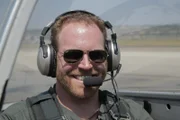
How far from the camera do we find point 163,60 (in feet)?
9.45

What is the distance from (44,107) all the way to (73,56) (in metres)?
0.29

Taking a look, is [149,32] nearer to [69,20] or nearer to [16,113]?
[69,20]

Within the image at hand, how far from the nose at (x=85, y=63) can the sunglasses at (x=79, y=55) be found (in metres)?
0.02

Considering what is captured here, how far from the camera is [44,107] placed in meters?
2.12

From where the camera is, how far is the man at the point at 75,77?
210 centimetres

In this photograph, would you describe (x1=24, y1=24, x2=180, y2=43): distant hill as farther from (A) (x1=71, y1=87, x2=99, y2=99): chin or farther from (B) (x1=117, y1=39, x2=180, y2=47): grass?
(A) (x1=71, y1=87, x2=99, y2=99): chin

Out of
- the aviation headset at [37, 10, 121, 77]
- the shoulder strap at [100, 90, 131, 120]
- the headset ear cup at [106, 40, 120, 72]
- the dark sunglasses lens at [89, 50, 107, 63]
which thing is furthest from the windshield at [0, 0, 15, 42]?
the shoulder strap at [100, 90, 131, 120]

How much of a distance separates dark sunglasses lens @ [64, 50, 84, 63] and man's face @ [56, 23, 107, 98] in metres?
0.02

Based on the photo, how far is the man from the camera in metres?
2.10

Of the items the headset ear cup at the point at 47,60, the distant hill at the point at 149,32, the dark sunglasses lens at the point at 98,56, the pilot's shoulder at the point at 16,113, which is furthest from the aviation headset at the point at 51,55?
the distant hill at the point at 149,32

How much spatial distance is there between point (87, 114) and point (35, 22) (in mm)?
541

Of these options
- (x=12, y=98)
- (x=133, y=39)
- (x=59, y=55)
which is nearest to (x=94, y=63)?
(x=59, y=55)

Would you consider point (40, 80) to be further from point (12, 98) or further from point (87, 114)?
point (87, 114)

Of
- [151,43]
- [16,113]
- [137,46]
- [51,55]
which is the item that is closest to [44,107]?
[16,113]
